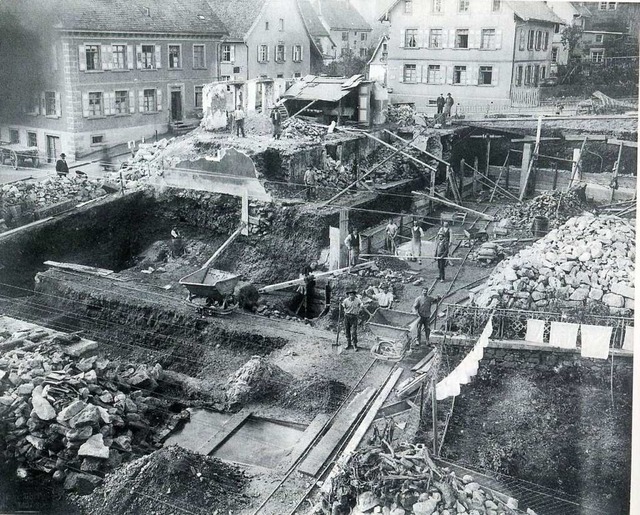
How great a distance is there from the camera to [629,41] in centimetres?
1138

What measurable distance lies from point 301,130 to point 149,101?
297 inches

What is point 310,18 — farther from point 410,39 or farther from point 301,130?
point 301,130

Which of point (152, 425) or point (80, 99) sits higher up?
point (80, 99)

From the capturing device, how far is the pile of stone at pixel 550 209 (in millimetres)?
20859

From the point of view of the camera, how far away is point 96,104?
84.3ft

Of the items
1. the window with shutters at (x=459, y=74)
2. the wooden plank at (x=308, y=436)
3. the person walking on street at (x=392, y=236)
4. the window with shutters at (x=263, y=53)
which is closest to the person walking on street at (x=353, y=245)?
→ the person walking on street at (x=392, y=236)

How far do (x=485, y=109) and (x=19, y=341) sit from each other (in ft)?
68.9

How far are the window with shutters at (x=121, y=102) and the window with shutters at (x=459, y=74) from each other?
44.0 ft

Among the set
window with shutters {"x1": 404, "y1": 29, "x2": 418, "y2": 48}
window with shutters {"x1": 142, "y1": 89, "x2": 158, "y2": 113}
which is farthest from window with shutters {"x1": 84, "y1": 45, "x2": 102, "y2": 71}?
window with shutters {"x1": 404, "y1": 29, "x2": 418, "y2": 48}

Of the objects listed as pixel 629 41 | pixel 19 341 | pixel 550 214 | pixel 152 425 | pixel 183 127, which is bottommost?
pixel 152 425

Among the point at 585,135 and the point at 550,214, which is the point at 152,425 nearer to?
the point at 550,214

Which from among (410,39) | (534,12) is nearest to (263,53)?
(410,39)

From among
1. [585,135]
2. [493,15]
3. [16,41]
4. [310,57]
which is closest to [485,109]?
[585,135]

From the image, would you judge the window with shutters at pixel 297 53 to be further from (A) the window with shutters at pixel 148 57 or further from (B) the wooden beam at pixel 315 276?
(B) the wooden beam at pixel 315 276
